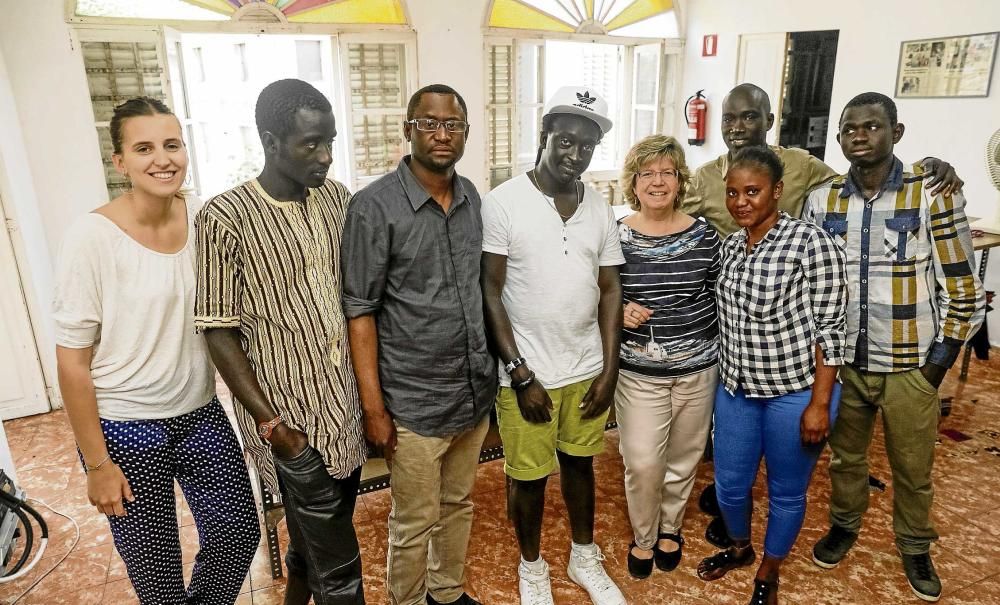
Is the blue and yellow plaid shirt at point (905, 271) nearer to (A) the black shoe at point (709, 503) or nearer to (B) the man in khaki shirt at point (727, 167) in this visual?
(B) the man in khaki shirt at point (727, 167)

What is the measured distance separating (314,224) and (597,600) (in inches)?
63.3

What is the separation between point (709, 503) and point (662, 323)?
3.70 feet

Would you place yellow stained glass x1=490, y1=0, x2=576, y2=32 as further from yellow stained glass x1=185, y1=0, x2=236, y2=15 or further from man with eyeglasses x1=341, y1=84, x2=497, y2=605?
man with eyeglasses x1=341, y1=84, x2=497, y2=605

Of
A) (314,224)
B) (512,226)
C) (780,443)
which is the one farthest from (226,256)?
(780,443)

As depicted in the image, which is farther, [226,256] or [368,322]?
[368,322]

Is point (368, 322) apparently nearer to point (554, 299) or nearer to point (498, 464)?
point (554, 299)

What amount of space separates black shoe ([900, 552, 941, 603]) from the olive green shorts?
128 centimetres

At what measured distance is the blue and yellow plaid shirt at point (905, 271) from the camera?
2.04 m

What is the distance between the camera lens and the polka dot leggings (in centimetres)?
163

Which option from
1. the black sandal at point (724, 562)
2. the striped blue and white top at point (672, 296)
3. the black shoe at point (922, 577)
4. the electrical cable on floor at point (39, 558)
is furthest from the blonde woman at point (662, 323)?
the electrical cable on floor at point (39, 558)

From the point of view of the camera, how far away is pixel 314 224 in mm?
1584

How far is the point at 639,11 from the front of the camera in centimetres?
597

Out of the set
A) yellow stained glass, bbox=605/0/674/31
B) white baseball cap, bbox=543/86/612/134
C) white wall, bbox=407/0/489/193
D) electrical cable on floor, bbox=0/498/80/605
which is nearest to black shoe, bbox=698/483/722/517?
white baseball cap, bbox=543/86/612/134

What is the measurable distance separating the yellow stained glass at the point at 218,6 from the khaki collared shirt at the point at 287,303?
11.0ft
